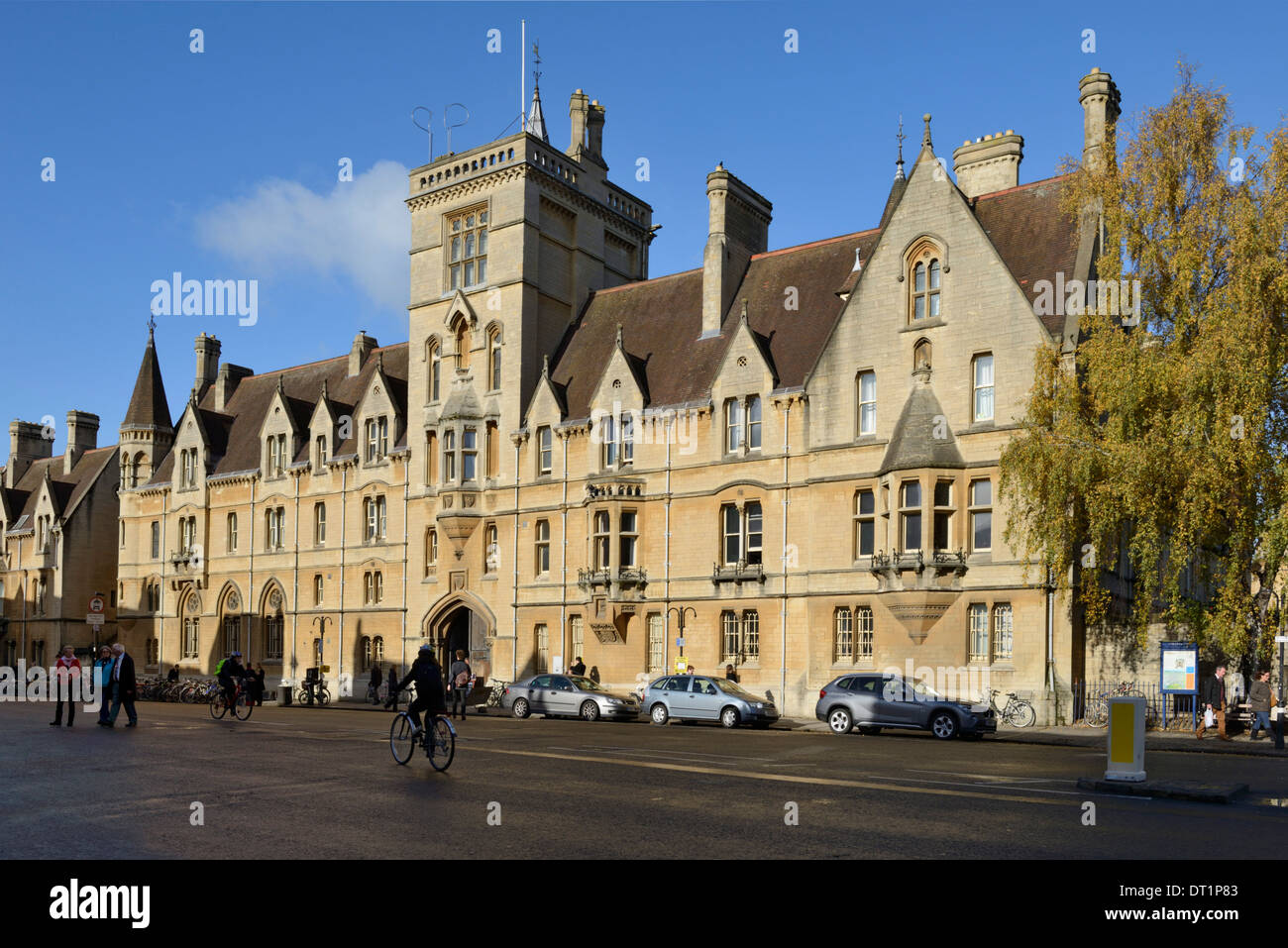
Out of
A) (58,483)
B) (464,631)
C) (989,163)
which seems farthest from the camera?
(58,483)

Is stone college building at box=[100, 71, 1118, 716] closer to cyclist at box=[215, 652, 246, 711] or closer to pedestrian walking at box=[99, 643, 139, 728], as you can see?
cyclist at box=[215, 652, 246, 711]

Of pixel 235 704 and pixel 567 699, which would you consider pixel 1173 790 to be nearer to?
pixel 567 699

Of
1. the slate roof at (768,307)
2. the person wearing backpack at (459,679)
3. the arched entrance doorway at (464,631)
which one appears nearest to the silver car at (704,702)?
the person wearing backpack at (459,679)

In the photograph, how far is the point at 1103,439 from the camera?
93.7ft

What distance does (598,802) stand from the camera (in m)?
13.9

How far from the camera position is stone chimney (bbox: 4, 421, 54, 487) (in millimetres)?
81625

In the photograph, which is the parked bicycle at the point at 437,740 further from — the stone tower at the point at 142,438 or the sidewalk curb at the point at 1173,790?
the stone tower at the point at 142,438

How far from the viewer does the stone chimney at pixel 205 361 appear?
6700 centimetres

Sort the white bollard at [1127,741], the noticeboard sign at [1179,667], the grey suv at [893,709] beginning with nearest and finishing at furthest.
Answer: the white bollard at [1127,741] < the grey suv at [893,709] < the noticeboard sign at [1179,667]

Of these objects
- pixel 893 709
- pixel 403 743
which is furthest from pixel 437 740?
pixel 893 709

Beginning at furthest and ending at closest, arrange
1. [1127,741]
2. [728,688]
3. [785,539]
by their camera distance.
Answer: [785,539], [728,688], [1127,741]

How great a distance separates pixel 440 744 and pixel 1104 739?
17257 mm

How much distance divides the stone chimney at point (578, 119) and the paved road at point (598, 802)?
32.7 meters
